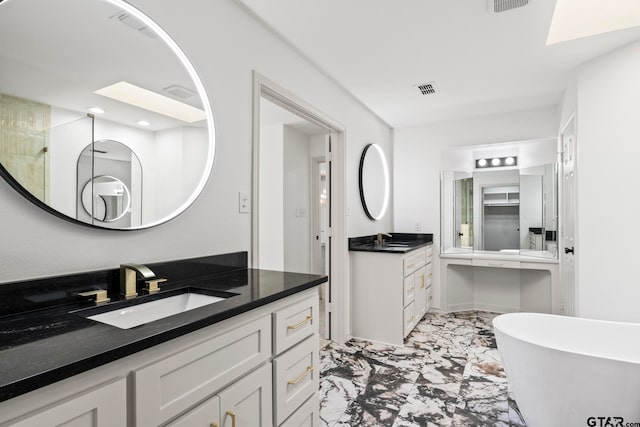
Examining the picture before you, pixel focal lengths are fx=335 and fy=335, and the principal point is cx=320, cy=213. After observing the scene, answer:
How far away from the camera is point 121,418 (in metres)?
0.75

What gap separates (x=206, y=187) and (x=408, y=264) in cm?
224

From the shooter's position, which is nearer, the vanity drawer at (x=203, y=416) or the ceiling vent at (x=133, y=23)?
the vanity drawer at (x=203, y=416)

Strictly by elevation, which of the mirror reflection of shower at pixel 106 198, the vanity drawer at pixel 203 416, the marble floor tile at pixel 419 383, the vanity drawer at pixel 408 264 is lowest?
the marble floor tile at pixel 419 383

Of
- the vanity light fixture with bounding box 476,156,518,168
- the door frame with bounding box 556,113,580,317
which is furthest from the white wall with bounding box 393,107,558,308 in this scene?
the door frame with bounding box 556,113,580,317

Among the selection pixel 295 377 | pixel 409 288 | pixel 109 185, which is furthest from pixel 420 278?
pixel 109 185

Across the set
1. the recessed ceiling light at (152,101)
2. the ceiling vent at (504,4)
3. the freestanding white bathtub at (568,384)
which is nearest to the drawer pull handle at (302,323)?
the recessed ceiling light at (152,101)

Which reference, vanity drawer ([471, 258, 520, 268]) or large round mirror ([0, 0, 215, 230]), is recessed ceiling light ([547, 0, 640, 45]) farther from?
large round mirror ([0, 0, 215, 230])

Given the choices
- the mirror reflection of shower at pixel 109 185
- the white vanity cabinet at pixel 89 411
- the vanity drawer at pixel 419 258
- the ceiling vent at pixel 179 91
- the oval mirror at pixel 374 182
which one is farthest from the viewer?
the oval mirror at pixel 374 182

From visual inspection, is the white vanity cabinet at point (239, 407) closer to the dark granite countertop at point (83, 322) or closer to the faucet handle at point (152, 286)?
the dark granite countertop at point (83, 322)

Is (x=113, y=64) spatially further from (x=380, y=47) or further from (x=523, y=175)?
(x=523, y=175)

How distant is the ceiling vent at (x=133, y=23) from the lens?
128 centimetres

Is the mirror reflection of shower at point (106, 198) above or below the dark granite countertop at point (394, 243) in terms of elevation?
above

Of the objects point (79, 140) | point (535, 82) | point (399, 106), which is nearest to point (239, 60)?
point (79, 140)

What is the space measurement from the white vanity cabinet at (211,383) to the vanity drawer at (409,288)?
181cm
